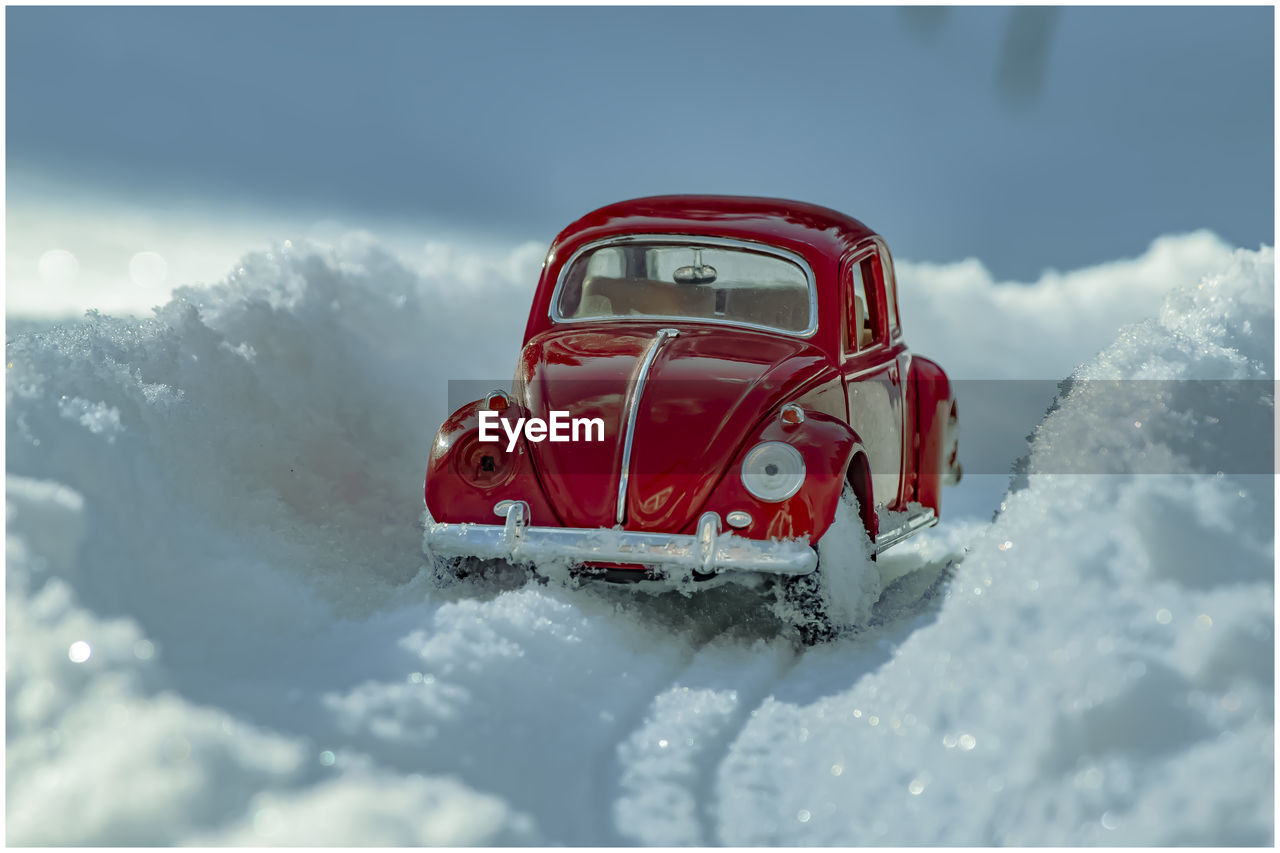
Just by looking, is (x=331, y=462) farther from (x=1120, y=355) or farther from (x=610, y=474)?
(x=1120, y=355)

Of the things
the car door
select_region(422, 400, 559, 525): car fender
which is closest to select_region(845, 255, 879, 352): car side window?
the car door

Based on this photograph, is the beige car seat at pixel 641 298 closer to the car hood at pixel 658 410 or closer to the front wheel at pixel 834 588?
the car hood at pixel 658 410

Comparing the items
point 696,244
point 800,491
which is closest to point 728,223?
point 696,244

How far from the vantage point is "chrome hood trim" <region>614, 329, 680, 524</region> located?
4.35m

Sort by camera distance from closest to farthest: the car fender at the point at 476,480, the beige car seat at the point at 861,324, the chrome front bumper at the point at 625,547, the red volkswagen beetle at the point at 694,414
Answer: the chrome front bumper at the point at 625,547 → the red volkswagen beetle at the point at 694,414 → the car fender at the point at 476,480 → the beige car seat at the point at 861,324

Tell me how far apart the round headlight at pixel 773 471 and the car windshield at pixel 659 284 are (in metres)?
1.31

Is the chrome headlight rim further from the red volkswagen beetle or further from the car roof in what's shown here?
the car roof

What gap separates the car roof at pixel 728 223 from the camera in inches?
212

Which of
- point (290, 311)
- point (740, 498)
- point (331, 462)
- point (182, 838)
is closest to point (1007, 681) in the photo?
point (740, 498)

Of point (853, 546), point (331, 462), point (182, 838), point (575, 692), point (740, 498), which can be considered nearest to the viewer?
point (182, 838)

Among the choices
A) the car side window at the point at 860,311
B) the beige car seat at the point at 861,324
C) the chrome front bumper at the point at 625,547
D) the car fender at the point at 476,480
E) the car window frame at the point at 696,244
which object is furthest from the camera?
the beige car seat at the point at 861,324

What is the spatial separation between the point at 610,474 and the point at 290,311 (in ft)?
13.5

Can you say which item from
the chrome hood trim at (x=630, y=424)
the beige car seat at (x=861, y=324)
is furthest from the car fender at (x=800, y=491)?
the beige car seat at (x=861, y=324)

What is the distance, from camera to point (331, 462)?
6508 millimetres
